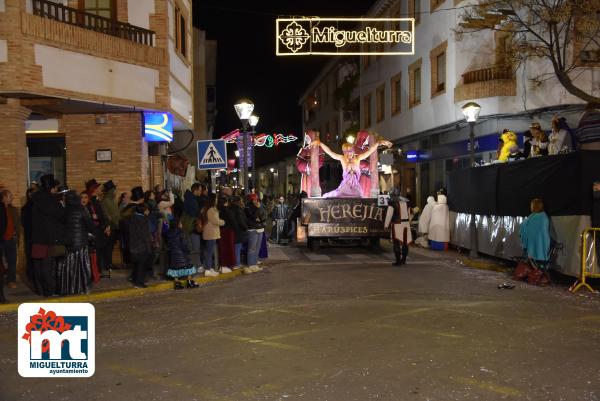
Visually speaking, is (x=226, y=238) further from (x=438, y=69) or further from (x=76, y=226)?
(x=438, y=69)

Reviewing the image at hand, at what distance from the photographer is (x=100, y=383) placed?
567 centimetres

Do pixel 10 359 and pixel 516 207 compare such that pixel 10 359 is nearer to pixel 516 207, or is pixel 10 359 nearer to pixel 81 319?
pixel 81 319

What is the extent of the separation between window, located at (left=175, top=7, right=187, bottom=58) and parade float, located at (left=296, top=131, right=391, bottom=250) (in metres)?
4.42

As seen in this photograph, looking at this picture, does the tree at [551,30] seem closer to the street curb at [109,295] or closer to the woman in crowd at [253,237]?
the woman in crowd at [253,237]

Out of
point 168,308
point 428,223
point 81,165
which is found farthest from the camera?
point 428,223

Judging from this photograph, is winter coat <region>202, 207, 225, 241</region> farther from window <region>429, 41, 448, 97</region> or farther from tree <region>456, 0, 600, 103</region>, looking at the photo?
window <region>429, 41, 448, 97</region>

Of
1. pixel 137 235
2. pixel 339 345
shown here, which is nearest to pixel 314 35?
pixel 137 235

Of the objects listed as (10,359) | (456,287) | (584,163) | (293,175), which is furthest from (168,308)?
(293,175)

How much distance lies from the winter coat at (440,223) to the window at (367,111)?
2092 centimetres

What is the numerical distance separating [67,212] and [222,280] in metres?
3.64

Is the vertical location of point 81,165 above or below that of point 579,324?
above

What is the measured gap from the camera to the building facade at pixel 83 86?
40.9 ft

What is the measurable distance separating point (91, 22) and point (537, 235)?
1018 cm

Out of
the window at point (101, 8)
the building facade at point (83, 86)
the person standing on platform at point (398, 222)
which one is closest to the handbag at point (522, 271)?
the person standing on platform at point (398, 222)
